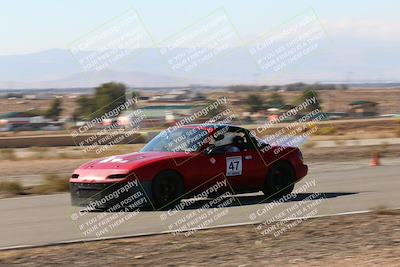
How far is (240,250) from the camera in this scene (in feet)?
31.4

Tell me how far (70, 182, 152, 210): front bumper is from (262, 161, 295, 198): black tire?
9.20ft

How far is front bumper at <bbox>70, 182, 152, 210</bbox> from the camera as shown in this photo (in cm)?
1300

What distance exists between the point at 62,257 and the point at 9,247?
121 centimetres

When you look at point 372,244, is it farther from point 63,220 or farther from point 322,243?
point 63,220

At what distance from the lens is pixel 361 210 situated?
525 inches

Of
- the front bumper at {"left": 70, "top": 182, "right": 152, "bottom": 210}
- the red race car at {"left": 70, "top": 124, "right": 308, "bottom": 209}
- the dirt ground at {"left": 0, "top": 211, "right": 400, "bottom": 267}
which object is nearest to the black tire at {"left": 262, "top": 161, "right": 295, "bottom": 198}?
the red race car at {"left": 70, "top": 124, "right": 308, "bottom": 209}

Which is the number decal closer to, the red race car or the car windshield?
the red race car

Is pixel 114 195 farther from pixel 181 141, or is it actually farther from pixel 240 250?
pixel 240 250

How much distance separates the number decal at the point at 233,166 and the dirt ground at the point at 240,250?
2.92m

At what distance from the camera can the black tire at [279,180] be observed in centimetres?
1509

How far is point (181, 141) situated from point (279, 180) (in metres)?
2.23

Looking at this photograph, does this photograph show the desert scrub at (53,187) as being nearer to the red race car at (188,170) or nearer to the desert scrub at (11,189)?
the desert scrub at (11,189)
